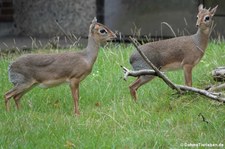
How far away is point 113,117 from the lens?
5.69 m

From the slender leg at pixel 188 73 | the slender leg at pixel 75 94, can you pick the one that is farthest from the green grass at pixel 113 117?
the slender leg at pixel 188 73

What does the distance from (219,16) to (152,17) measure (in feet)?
3.88

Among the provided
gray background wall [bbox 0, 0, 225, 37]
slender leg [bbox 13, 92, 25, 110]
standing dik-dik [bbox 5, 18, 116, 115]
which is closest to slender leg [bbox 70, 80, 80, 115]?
standing dik-dik [bbox 5, 18, 116, 115]

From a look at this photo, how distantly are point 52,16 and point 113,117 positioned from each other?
20.3 ft

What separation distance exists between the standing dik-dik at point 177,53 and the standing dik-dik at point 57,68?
1.44ft

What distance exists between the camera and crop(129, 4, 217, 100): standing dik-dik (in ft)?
20.8

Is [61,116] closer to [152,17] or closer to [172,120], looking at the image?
[172,120]

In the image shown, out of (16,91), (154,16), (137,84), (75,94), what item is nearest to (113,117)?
(75,94)

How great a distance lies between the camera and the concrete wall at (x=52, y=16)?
11.3m

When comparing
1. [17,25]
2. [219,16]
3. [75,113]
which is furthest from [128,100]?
[17,25]

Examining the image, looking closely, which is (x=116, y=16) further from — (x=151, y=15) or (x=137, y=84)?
(x=137, y=84)

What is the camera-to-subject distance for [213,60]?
7543 millimetres

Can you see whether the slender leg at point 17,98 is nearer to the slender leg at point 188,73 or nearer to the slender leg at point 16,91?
the slender leg at point 16,91

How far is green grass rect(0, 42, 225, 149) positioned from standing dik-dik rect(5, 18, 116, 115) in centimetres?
27
